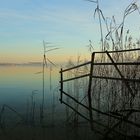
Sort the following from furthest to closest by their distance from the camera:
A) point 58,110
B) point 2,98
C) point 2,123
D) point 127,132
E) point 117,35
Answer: point 2,98
point 58,110
point 2,123
point 117,35
point 127,132

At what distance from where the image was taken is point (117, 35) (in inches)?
241

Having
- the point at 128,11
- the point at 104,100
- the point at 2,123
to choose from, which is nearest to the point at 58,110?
the point at 2,123

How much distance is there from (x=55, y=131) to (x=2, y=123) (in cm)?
119

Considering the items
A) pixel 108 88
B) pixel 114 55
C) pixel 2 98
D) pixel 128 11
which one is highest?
pixel 128 11

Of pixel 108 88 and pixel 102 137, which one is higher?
pixel 108 88

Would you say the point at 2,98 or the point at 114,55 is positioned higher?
the point at 114,55

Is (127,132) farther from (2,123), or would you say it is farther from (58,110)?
(58,110)

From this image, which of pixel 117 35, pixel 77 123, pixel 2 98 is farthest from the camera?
pixel 2 98

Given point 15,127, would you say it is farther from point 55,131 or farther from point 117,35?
point 117,35

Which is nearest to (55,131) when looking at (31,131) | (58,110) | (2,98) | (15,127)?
(31,131)

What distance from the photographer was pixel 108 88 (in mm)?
6180

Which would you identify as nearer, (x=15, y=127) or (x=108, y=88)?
(x=108, y=88)

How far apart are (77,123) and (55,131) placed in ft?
1.28

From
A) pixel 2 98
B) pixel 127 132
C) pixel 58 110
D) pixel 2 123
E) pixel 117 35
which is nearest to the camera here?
pixel 127 132
